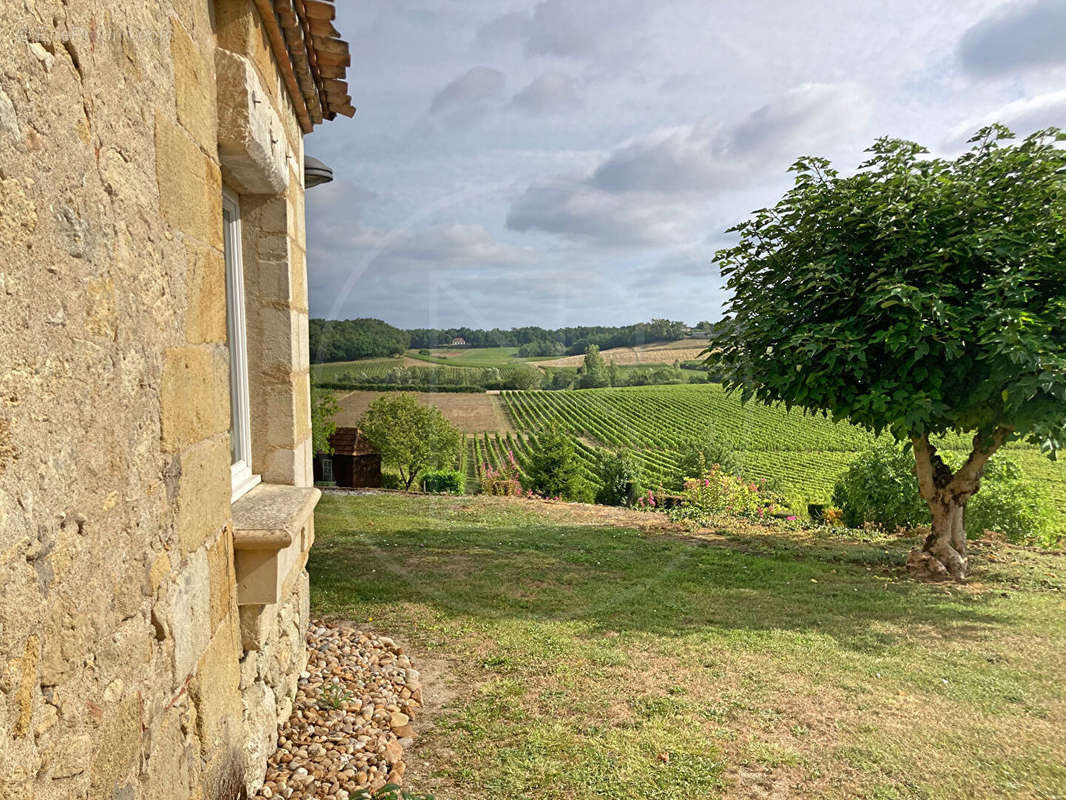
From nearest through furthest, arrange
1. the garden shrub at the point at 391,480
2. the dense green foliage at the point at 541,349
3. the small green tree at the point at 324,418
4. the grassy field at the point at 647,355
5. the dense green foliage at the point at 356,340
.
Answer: the dense green foliage at the point at 356,340 < the dense green foliage at the point at 541,349 < the small green tree at the point at 324,418 < the grassy field at the point at 647,355 < the garden shrub at the point at 391,480

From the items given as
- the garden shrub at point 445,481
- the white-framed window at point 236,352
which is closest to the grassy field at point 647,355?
the garden shrub at point 445,481

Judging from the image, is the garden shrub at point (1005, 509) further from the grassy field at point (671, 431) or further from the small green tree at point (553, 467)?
the small green tree at point (553, 467)

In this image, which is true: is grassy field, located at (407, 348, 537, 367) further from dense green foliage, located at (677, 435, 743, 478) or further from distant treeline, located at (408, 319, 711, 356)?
dense green foliage, located at (677, 435, 743, 478)

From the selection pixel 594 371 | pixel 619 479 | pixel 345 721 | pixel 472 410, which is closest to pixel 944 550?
pixel 345 721

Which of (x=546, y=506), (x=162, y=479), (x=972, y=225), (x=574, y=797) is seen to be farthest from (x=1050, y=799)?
(x=546, y=506)

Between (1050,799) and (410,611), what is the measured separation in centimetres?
421

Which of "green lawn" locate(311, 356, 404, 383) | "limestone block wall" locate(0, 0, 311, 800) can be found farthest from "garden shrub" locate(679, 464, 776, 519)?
"limestone block wall" locate(0, 0, 311, 800)

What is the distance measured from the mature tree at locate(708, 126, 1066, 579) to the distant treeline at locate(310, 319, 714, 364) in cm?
133

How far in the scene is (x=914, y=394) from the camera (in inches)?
214

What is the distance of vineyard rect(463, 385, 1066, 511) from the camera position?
64.9ft

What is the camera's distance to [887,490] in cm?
930

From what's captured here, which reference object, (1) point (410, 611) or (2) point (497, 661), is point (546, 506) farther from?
(2) point (497, 661)

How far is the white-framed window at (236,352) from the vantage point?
9.06 ft

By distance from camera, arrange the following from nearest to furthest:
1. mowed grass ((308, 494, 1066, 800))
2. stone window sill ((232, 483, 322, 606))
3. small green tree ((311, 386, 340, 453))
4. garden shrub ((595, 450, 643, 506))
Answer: stone window sill ((232, 483, 322, 606)) < mowed grass ((308, 494, 1066, 800)) < small green tree ((311, 386, 340, 453)) < garden shrub ((595, 450, 643, 506))
